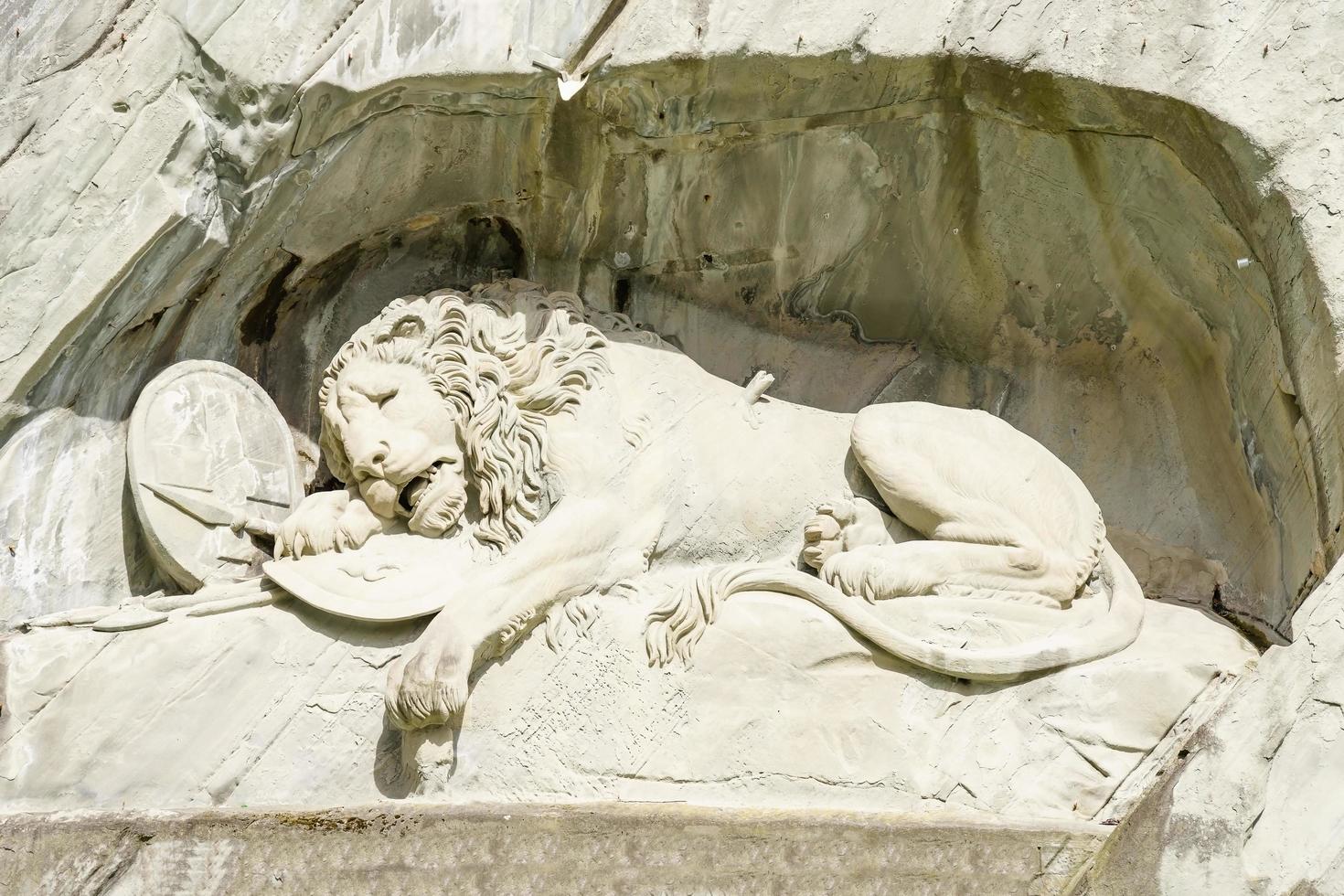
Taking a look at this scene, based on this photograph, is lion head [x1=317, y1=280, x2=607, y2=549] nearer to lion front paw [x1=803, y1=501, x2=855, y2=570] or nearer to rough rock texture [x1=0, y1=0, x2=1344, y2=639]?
rough rock texture [x1=0, y1=0, x2=1344, y2=639]

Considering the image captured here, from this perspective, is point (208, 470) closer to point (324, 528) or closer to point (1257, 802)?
point (324, 528)

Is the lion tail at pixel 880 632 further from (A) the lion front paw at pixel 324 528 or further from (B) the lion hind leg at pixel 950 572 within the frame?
(A) the lion front paw at pixel 324 528

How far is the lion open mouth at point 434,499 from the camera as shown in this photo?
4.13 meters

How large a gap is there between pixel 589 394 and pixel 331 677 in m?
0.94

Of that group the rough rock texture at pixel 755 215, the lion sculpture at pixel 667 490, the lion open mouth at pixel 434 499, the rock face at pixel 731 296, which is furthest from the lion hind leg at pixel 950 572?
the lion open mouth at pixel 434 499

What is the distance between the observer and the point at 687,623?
12.7 feet

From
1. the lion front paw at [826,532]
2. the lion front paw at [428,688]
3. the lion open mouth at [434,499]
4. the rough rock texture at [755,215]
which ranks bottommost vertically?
the lion front paw at [428,688]

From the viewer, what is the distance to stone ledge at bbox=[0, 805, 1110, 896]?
340 centimetres

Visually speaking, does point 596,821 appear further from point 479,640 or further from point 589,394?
point 589,394

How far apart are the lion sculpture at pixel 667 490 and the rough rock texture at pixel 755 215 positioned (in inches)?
13.6

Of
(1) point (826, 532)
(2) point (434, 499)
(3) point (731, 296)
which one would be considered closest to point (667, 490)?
(1) point (826, 532)

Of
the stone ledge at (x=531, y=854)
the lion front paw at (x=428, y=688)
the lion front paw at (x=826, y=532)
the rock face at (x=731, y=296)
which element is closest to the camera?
the stone ledge at (x=531, y=854)

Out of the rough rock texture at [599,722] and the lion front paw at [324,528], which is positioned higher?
the lion front paw at [324,528]

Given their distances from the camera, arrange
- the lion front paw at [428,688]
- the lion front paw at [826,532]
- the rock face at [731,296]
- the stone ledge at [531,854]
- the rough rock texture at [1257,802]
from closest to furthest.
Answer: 1. the rough rock texture at [1257,802]
2. the stone ledge at [531,854]
3. the lion front paw at [428,688]
4. the rock face at [731,296]
5. the lion front paw at [826,532]
